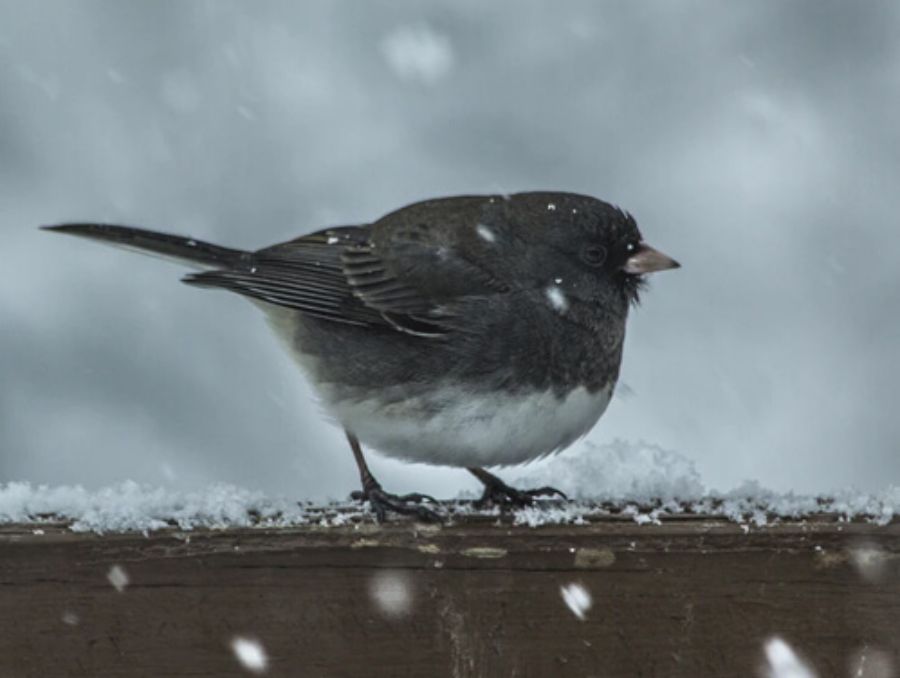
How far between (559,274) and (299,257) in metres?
0.64

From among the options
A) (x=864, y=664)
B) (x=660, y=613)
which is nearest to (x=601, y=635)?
(x=660, y=613)

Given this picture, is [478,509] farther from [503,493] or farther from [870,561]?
[870,561]

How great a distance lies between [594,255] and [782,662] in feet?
3.71

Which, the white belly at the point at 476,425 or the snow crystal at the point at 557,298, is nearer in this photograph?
the white belly at the point at 476,425

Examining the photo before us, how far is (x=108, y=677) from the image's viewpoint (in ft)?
5.78

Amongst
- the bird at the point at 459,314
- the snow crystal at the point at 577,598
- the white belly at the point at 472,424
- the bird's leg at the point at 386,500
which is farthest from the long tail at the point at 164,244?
the snow crystal at the point at 577,598

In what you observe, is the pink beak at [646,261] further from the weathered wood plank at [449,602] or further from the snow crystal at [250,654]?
the snow crystal at [250,654]

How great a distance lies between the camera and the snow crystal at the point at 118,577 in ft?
5.83

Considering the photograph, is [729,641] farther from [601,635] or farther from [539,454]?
[539,454]

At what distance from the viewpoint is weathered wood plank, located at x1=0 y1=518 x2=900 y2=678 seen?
1.76 meters

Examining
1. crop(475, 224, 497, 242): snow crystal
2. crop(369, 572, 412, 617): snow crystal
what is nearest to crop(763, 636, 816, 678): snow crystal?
crop(369, 572, 412, 617): snow crystal

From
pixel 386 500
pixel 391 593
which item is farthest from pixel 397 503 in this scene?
pixel 391 593

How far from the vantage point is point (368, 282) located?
2746 millimetres

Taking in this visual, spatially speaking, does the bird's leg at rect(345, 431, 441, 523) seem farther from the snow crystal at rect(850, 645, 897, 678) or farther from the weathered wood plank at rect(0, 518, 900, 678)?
the snow crystal at rect(850, 645, 897, 678)
